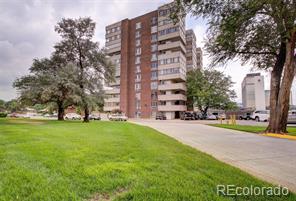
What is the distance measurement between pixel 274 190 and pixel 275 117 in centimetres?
1347

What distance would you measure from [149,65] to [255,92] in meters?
54.1

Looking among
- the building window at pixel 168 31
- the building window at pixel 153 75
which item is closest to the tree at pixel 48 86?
the building window at pixel 153 75

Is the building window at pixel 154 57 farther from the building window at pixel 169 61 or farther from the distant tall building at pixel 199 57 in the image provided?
the distant tall building at pixel 199 57

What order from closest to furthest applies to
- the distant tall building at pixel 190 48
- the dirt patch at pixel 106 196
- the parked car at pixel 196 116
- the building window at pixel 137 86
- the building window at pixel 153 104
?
the dirt patch at pixel 106 196
the parked car at pixel 196 116
the building window at pixel 153 104
the building window at pixel 137 86
the distant tall building at pixel 190 48

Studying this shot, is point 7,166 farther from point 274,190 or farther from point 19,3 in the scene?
point 19,3

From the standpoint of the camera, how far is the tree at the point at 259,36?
9.09 metres

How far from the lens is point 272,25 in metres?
14.4

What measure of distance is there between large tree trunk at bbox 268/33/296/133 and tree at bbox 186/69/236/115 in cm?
3953

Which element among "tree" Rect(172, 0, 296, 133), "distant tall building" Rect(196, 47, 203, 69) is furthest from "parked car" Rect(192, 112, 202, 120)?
"distant tall building" Rect(196, 47, 203, 69)

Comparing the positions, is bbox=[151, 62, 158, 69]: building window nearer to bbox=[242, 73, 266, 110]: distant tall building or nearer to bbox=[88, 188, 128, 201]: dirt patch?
bbox=[242, 73, 266, 110]: distant tall building

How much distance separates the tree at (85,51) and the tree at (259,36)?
16.7 meters

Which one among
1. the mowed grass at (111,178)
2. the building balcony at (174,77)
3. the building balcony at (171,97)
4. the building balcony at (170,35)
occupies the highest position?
the building balcony at (170,35)

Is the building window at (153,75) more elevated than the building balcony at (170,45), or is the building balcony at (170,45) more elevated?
the building balcony at (170,45)

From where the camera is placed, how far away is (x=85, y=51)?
3005 cm
